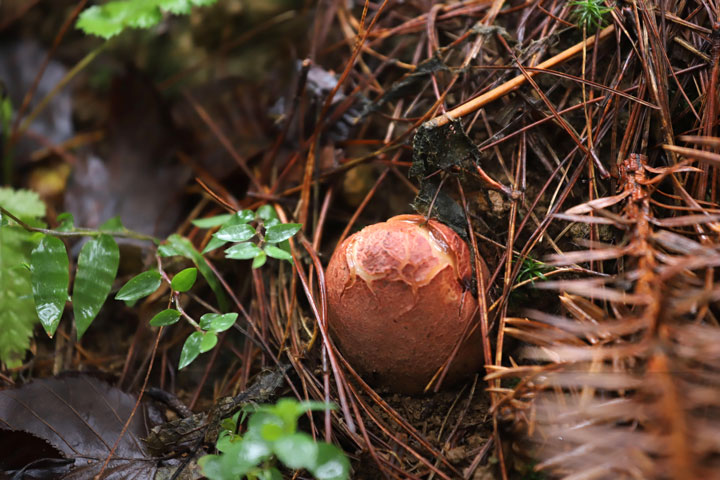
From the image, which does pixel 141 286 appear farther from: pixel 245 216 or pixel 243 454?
pixel 243 454

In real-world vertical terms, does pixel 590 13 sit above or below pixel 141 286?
above

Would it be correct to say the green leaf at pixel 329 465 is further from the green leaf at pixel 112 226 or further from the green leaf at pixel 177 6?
the green leaf at pixel 177 6

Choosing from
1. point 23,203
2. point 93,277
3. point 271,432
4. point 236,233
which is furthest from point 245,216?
point 23,203

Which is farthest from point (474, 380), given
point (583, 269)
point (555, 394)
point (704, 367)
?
point (704, 367)

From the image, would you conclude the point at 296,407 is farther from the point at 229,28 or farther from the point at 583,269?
the point at 229,28

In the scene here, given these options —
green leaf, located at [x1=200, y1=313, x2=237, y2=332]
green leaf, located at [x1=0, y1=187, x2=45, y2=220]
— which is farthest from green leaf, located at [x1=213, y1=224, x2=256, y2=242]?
green leaf, located at [x1=0, y1=187, x2=45, y2=220]

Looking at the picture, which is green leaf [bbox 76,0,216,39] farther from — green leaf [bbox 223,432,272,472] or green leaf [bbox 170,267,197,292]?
green leaf [bbox 223,432,272,472]

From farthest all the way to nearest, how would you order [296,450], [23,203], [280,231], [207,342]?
[23,203] < [280,231] < [207,342] < [296,450]
